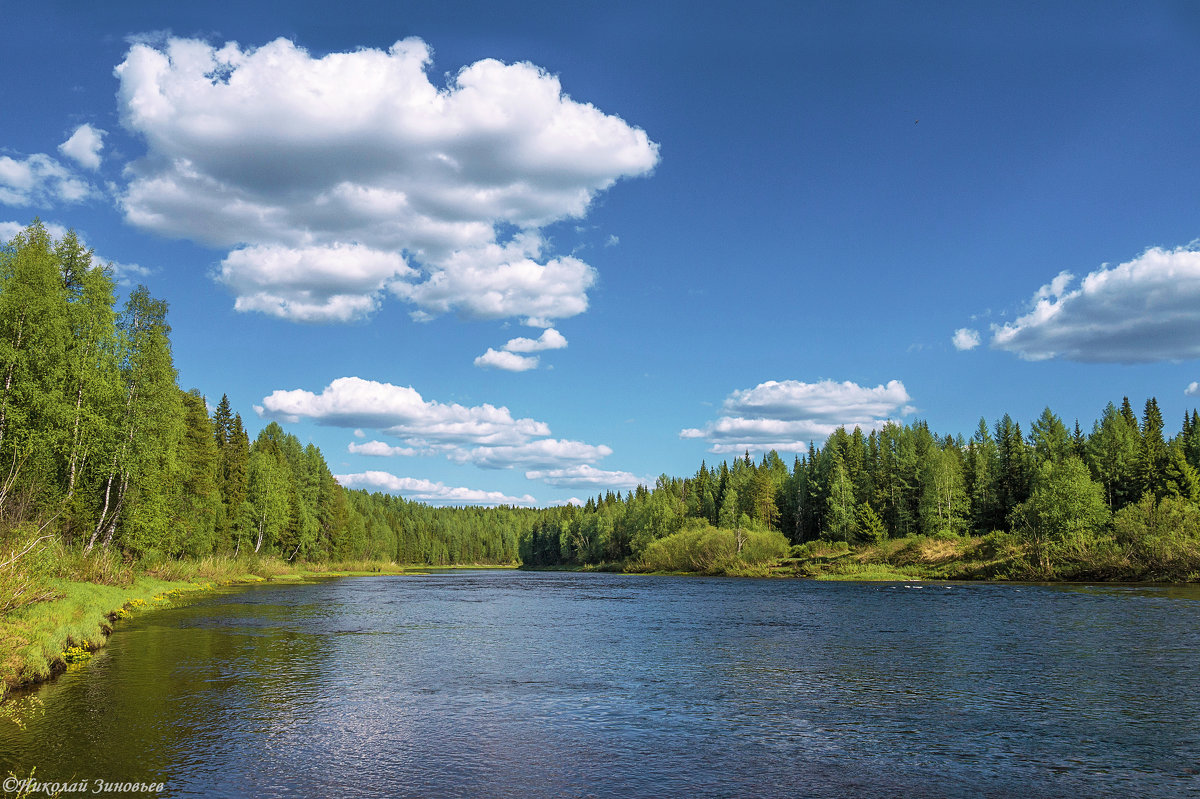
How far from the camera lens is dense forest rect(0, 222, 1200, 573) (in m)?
36.4

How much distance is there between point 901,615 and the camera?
44.3m

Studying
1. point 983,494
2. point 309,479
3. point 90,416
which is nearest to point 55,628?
point 90,416

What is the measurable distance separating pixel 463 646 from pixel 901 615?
92.8 feet

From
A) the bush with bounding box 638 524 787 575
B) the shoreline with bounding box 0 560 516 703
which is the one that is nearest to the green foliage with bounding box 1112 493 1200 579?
the bush with bounding box 638 524 787 575

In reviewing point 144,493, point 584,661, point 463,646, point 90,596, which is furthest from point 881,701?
point 144,493

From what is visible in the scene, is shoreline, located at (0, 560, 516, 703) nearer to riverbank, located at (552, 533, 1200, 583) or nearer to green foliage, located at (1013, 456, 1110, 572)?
riverbank, located at (552, 533, 1200, 583)

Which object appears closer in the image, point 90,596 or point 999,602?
point 90,596

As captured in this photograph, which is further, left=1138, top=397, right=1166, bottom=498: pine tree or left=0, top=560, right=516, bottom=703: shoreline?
left=1138, top=397, right=1166, bottom=498: pine tree

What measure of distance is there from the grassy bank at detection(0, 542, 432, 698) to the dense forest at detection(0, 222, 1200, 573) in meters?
1.97

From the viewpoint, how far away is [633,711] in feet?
63.8

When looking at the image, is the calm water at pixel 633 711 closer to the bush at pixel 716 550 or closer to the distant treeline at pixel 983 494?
the distant treeline at pixel 983 494

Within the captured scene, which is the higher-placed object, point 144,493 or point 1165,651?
point 144,493

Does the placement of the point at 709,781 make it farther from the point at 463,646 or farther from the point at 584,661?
the point at 463,646

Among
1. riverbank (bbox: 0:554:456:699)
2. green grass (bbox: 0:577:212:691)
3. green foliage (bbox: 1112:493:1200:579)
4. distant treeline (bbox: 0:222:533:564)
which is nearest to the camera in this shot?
green grass (bbox: 0:577:212:691)
